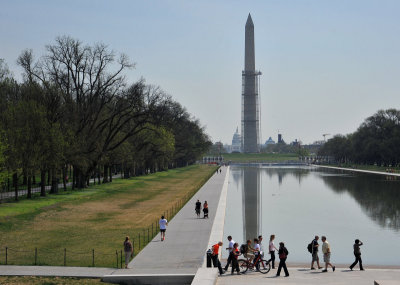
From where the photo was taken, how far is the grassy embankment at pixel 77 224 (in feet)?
76.3

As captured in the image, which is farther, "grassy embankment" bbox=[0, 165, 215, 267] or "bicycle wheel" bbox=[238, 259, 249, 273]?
"grassy embankment" bbox=[0, 165, 215, 267]

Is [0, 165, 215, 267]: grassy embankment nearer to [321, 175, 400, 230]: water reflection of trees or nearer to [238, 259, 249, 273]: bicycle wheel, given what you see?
[238, 259, 249, 273]: bicycle wheel

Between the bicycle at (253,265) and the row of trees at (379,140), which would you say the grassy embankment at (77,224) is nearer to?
the bicycle at (253,265)

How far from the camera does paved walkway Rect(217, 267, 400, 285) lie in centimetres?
Result: 1783

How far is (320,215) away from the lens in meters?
39.8

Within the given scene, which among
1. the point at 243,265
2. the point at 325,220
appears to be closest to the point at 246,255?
the point at 243,265

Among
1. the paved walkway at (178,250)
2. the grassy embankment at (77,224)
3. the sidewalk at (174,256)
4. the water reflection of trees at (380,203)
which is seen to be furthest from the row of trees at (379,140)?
the sidewalk at (174,256)

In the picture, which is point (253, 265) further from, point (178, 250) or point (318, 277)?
point (178, 250)

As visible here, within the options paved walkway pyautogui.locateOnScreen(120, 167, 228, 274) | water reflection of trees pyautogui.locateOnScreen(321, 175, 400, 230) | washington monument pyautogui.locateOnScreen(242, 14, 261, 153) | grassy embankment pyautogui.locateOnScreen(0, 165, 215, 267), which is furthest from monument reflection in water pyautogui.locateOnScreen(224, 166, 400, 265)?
washington monument pyautogui.locateOnScreen(242, 14, 261, 153)

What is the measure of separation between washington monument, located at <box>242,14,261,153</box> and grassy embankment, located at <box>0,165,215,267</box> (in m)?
132

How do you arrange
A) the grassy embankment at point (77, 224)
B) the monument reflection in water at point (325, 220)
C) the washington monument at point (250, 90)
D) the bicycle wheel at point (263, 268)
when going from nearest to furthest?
the bicycle wheel at point (263, 268)
the grassy embankment at point (77, 224)
the monument reflection in water at point (325, 220)
the washington monument at point (250, 90)

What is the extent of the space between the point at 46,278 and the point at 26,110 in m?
29.2

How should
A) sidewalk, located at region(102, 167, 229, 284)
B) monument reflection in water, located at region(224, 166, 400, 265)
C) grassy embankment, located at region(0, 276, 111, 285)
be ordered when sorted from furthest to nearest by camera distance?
monument reflection in water, located at region(224, 166, 400, 265) < sidewalk, located at region(102, 167, 229, 284) < grassy embankment, located at region(0, 276, 111, 285)

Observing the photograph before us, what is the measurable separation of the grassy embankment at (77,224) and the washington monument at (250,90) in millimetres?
132378
